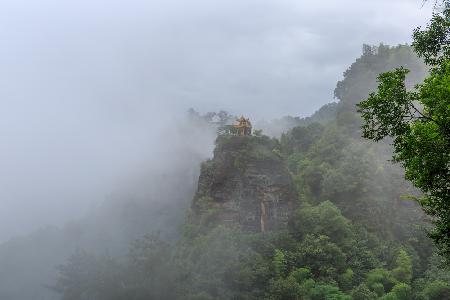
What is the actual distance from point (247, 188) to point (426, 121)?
37530 millimetres

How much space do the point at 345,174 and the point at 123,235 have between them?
49.1 meters

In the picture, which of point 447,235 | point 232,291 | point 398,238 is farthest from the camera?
point 398,238

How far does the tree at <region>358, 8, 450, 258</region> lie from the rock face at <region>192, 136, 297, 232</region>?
116 ft

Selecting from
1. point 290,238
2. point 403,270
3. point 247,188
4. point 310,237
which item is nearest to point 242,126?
point 247,188

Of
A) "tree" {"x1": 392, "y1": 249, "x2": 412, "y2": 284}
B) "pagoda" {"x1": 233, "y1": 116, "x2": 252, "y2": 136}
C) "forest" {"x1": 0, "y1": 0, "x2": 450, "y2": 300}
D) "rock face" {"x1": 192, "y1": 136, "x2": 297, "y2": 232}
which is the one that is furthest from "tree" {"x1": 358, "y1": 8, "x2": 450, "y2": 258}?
"pagoda" {"x1": 233, "y1": 116, "x2": 252, "y2": 136}

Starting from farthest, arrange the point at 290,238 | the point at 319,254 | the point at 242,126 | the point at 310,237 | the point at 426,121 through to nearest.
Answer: the point at 242,126
the point at 290,238
the point at 310,237
the point at 319,254
the point at 426,121

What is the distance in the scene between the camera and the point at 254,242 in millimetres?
41031

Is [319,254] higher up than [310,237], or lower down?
lower down

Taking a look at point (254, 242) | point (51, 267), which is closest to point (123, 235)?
point (51, 267)

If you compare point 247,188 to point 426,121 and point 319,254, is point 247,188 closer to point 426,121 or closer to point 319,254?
point 319,254

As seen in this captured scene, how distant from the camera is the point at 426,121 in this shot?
8.88 m

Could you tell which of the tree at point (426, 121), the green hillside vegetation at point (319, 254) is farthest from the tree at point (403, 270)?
the tree at point (426, 121)

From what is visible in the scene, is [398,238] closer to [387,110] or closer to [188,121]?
[387,110]

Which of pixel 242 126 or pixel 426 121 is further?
pixel 242 126
